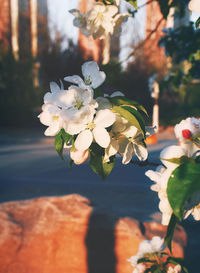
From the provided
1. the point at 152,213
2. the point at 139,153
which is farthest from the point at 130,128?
the point at 152,213

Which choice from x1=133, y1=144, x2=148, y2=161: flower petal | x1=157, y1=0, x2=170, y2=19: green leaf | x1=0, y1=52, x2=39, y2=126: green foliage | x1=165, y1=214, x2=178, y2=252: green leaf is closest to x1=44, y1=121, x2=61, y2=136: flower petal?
x1=133, y1=144, x2=148, y2=161: flower petal

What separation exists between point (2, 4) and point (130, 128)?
25.0 m

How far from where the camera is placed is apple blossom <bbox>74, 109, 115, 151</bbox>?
81 cm

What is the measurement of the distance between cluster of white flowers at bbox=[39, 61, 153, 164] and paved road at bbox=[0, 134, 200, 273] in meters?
1.99

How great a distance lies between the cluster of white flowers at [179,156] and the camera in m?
0.82

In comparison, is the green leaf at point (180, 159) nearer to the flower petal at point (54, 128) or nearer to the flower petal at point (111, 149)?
the flower petal at point (111, 149)

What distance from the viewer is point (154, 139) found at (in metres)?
9.88

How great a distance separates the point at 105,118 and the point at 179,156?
19 centimetres

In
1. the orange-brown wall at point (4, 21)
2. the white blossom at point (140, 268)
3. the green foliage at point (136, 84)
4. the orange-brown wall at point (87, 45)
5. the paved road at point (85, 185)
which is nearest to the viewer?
the white blossom at point (140, 268)

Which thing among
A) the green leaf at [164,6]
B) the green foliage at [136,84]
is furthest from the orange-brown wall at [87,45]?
the green leaf at [164,6]

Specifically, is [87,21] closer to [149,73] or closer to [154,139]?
[154,139]

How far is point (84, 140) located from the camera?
2.69ft

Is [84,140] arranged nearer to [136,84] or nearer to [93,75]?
[93,75]

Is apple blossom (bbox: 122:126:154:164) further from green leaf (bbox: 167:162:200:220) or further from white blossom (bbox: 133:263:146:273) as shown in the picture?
white blossom (bbox: 133:263:146:273)
